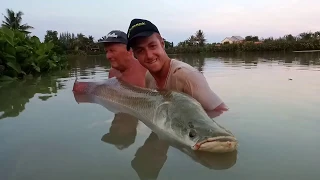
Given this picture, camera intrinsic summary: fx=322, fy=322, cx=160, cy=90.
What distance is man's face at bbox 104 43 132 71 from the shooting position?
425 cm

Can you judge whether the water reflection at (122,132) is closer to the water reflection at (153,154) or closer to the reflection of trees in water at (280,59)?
the water reflection at (153,154)

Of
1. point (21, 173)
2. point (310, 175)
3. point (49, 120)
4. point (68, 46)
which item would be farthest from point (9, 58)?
point (68, 46)

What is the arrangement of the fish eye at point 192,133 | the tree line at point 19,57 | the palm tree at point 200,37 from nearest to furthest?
1. the fish eye at point 192,133
2. the tree line at point 19,57
3. the palm tree at point 200,37

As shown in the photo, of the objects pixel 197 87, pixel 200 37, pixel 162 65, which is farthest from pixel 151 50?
pixel 200 37

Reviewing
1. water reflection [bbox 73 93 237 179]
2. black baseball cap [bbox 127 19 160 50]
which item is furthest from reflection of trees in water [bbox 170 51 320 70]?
water reflection [bbox 73 93 237 179]

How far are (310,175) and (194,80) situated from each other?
4.45 ft

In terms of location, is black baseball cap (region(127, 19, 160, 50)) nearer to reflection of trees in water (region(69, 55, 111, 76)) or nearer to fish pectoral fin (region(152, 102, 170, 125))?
fish pectoral fin (region(152, 102, 170, 125))

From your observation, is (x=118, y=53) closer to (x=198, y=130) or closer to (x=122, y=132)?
(x=122, y=132)

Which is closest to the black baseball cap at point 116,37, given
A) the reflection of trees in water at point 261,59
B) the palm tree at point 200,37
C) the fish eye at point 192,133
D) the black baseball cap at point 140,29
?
the black baseball cap at point 140,29

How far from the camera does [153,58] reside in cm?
276

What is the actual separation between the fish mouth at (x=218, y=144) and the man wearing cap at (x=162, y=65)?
36.7 inches

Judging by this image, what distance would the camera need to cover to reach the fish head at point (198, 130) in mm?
1838

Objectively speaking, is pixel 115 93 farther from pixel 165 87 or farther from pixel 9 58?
pixel 9 58

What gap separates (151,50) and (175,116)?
2.40 feet
